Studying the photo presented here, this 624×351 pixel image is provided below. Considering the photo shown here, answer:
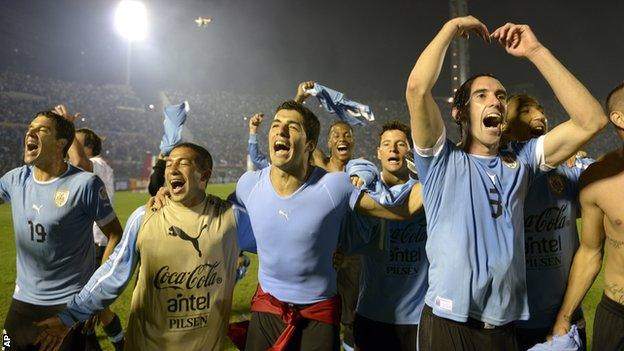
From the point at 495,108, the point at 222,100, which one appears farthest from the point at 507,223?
the point at 222,100

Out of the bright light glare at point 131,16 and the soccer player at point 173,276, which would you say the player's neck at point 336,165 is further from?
the bright light glare at point 131,16

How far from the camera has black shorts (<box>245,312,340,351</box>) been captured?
266 centimetres

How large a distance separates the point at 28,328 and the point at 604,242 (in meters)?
3.93

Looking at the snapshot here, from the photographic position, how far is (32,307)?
345cm

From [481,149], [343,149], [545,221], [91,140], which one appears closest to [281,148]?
[481,149]

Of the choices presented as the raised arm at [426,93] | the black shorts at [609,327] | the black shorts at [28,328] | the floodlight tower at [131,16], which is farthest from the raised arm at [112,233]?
the floodlight tower at [131,16]

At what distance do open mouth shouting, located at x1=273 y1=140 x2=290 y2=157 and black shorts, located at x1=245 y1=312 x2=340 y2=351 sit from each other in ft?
3.13

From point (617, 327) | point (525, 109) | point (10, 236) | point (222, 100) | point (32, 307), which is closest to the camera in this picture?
point (617, 327)

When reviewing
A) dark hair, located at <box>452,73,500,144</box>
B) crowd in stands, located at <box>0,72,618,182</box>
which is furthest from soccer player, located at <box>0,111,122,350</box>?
crowd in stands, located at <box>0,72,618,182</box>

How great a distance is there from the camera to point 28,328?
340cm

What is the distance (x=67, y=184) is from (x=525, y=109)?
11.2ft

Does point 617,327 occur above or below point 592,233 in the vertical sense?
below

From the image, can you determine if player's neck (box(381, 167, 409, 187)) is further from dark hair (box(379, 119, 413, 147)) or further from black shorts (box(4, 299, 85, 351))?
black shorts (box(4, 299, 85, 351))

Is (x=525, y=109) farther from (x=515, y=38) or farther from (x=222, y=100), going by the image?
(x=222, y=100)
